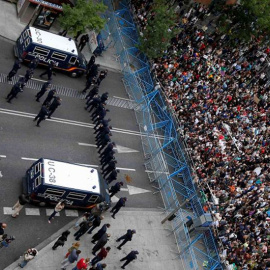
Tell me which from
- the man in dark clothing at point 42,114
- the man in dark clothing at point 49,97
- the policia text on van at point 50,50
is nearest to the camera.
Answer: the man in dark clothing at point 42,114

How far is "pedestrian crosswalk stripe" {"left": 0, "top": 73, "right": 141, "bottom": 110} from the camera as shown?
26.5 m

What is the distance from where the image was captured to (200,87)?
Result: 3284 centimetres

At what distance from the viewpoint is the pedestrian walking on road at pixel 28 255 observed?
59.5 ft

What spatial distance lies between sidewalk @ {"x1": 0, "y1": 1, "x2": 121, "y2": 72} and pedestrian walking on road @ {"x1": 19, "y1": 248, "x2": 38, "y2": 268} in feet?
53.2

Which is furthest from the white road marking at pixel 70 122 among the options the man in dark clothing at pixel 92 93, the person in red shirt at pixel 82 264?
the person in red shirt at pixel 82 264

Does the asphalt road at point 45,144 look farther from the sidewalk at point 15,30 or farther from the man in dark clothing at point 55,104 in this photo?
the sidewalk at point 15,30

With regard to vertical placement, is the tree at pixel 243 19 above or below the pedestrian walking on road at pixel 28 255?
above

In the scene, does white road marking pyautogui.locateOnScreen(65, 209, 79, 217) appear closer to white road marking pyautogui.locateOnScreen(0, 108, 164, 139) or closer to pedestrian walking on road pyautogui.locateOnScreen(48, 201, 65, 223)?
pedestrian walking on road pyautogui.locateOnScreen(48, 201, 65, 223)

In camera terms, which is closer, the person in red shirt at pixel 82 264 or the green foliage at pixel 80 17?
the person in red shirt at pixel 82 264

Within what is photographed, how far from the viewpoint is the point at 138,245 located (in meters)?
23.0

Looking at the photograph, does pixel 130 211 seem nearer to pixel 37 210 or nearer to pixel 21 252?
pixel 37 210

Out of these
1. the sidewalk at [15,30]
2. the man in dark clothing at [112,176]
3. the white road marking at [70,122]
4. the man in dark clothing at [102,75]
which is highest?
the man in dark clothing at [102,75]

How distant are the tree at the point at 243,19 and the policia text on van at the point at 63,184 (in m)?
20.7

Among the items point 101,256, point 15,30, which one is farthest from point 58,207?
point 15,30
